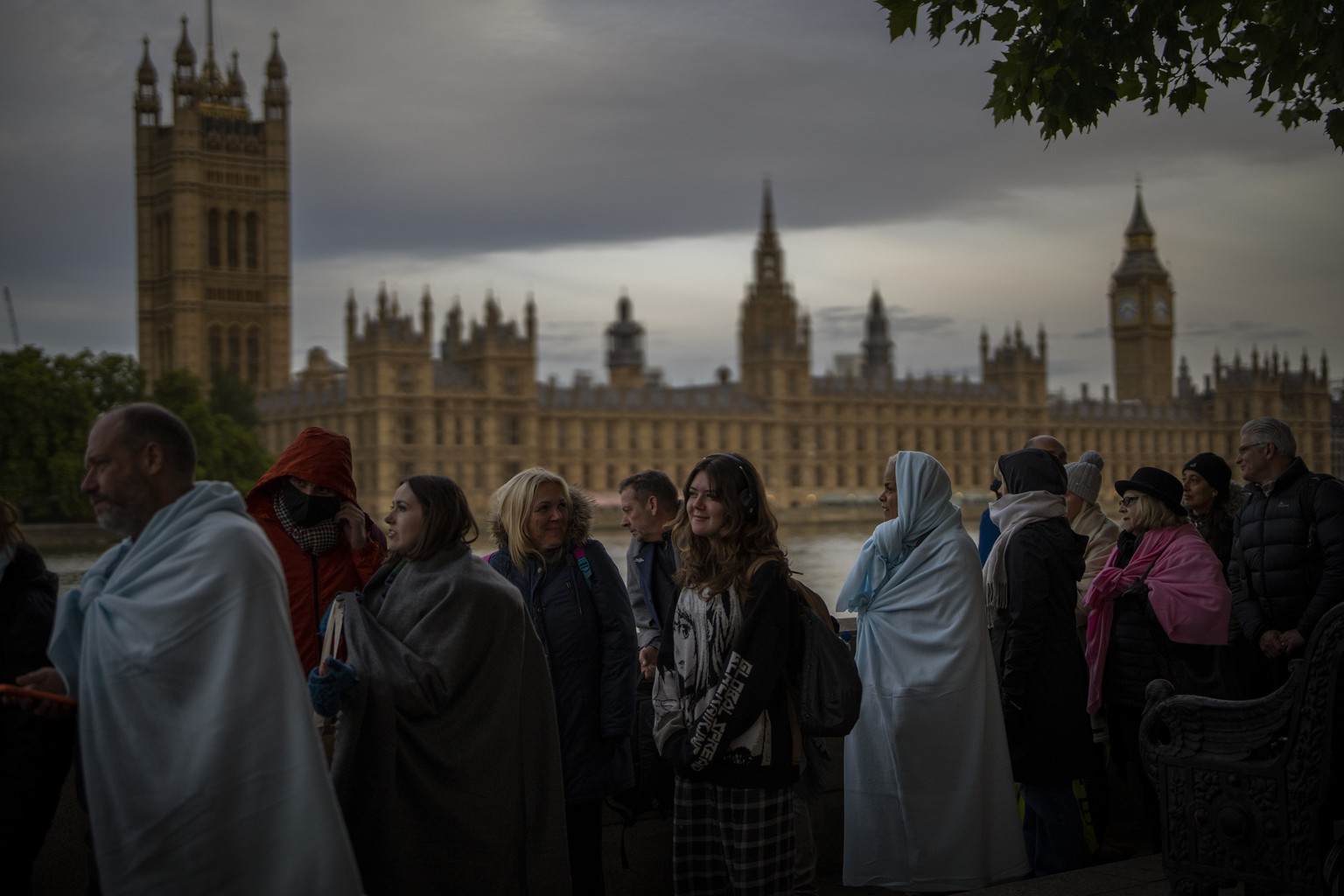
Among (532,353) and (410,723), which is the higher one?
(532,353)

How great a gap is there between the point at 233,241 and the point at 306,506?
7211 centimetres

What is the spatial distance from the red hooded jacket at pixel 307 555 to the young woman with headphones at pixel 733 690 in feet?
3.11

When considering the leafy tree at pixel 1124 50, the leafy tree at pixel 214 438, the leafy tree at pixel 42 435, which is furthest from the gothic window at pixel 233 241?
the leafy tree at pixel 1124 50

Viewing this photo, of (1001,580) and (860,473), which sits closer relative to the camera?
(1001,580)

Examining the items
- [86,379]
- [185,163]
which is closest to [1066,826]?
[86,379]

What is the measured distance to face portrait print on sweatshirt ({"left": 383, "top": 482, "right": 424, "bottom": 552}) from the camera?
11.1 ft

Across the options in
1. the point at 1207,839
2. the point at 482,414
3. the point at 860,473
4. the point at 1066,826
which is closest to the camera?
the point at 1207,839

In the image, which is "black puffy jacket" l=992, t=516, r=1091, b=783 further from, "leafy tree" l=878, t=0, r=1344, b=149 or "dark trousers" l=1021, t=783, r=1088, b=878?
"leafy tree" l=878, t=0, r=1344, b=149

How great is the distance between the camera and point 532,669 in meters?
3.49

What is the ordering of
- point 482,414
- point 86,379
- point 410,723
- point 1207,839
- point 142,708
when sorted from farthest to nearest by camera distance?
point 482,414, point 86,379, point 1207,839, point 410,723, point 142,708

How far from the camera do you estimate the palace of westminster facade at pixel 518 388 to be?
185 ft

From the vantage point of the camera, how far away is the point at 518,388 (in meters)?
58.2

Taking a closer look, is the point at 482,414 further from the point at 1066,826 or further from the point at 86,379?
the point at 1066,826

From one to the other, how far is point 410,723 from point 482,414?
54.3 m
